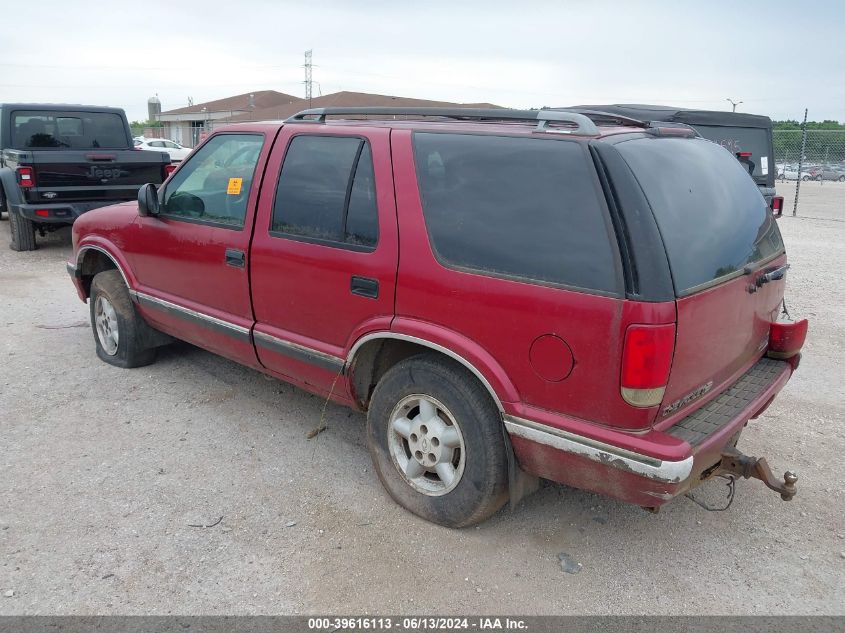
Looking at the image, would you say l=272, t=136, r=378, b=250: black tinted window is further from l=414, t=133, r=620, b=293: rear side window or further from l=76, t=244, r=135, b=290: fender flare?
l=76, t=244, r=135, b=290: fender flare

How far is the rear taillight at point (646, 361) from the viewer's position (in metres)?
2.47

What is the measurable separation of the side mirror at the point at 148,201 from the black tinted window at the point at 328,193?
→ 1165 millimetres

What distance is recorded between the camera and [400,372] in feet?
10.7

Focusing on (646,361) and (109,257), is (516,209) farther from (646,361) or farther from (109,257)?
(109,257)

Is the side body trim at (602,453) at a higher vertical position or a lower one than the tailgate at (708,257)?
lower

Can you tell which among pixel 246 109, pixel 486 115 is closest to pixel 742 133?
pixel 486 115

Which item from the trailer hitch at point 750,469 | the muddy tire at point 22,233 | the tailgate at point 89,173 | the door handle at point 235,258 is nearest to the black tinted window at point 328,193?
the door handle at point 235,258

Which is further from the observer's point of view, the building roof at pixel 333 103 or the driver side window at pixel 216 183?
the building roof at pixel 333 103

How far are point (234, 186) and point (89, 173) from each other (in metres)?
6.38

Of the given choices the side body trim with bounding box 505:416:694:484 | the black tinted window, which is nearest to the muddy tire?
the black tinted window

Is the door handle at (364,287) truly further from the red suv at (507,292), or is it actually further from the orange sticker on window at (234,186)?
the orange sticker on window at (234,186)

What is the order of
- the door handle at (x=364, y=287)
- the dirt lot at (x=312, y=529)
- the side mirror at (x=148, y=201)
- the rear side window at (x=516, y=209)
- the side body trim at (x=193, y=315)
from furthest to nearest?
the side mirror at (x=148, y=201)
the side body trim at (x=193, y=315)
the door handle at (x=364, y=287)
the dirt lot at (x=312, y=529)
the rear side window at (x=516, y=209)

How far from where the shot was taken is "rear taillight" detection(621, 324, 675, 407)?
247 cm

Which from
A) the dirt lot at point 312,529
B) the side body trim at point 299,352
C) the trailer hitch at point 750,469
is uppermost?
the side body trim at point 299,352
